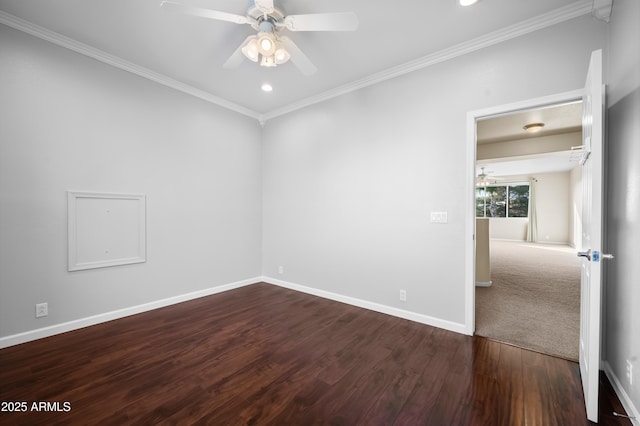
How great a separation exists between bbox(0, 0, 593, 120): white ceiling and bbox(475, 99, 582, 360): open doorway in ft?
2.62

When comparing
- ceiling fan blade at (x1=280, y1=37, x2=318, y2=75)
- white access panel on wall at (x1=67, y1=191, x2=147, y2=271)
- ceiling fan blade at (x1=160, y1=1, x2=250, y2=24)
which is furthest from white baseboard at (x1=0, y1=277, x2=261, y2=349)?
ceiling fan blade at (x1=280, y1=37, x2=318, y2=75)

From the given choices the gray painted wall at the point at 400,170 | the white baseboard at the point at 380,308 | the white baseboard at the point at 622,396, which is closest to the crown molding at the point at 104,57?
the gray painted wall at the point at 400,170

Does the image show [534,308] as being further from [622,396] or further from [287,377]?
[287,377]

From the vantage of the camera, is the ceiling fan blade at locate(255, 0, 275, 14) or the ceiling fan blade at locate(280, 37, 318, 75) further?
the ceiling fan blade at locate(280, 37, 318, 75)

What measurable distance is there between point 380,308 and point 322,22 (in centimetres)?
295

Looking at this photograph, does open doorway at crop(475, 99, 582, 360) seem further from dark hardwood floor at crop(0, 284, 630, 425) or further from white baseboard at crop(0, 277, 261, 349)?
white baseboard at crop(0, 277, 261, 349)

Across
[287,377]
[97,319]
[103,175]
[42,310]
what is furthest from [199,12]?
[97,319]

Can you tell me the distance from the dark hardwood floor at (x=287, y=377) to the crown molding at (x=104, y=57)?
2866 millimetres

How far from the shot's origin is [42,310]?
2.45m

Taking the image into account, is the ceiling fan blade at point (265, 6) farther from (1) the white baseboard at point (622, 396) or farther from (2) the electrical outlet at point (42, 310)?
(1) the white baseboard at point (622, 396)

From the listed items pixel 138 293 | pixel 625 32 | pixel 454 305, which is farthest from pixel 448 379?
pixel 138 293

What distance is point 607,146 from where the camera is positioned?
1.98 metres

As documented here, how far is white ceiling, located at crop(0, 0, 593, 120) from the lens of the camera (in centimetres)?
210

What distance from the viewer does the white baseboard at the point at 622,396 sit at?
146 cm
